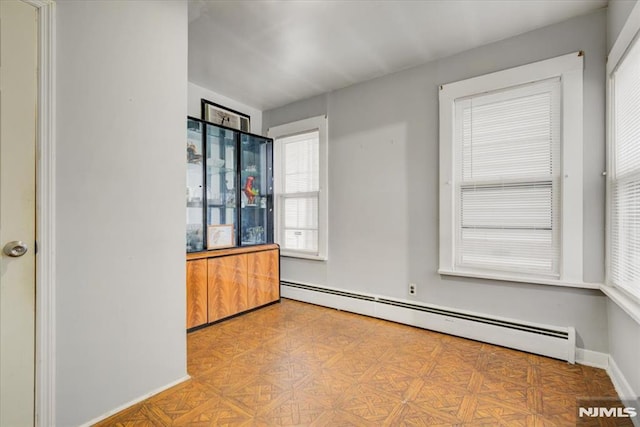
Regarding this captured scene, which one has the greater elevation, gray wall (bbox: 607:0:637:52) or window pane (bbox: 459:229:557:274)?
gray wall (bbox: 607:0:637:52)

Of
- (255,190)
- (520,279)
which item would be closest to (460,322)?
(520,279)

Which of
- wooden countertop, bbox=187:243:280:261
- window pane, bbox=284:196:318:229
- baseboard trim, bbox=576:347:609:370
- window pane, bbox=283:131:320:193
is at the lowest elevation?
baseboard trim, bbox=576:347:609:370

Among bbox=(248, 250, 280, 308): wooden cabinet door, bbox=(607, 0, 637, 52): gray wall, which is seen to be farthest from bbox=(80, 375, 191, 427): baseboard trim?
bbox=(607, 0, 637, 52): gray wall

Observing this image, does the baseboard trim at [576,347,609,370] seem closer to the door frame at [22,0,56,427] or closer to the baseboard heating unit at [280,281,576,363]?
the baseboard heating unit at [280,281,576,363]

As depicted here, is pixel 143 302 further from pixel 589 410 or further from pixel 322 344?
pixel 589 410

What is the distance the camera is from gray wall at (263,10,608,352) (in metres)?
2.27

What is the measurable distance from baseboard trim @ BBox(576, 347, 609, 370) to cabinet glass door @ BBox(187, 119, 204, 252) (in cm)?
341

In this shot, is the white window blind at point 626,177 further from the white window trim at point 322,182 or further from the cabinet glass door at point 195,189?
the cabinet glass door at point 195,189

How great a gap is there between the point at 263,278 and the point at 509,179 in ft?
9.14

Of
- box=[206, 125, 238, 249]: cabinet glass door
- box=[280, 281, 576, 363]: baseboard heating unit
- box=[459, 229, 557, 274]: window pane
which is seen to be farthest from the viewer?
box=[206, 125, 238, 249]: cabinet glass door

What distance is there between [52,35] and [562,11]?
3.27 meters

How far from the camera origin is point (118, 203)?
174 cm

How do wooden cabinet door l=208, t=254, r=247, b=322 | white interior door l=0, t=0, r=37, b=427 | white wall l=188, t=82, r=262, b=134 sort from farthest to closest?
white wall l=188, t=82, r=262, b=134, wooden cabinet door l=208, t=254, r=247, b=322, white interior door l=0, t=0, r=37, b=427

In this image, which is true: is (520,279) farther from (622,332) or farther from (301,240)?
(301,240)
